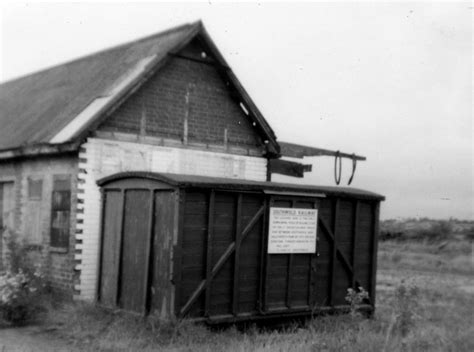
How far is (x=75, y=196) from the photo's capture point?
525 inches

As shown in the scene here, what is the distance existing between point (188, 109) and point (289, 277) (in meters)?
5.12

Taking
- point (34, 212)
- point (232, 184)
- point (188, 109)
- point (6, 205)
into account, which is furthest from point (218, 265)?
point (6, 205)

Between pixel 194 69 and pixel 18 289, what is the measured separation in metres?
6.33

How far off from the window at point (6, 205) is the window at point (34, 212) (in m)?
0.84

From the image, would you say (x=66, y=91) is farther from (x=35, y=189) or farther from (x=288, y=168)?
(x=288, y=168)

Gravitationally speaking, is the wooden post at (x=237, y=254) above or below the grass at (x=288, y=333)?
above

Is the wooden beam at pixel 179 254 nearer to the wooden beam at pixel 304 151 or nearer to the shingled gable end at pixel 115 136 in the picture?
the shingled gable end at pixel 115 136

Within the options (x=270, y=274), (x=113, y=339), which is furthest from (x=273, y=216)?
(x=113, y=339)

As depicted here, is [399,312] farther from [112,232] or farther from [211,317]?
[112,232]

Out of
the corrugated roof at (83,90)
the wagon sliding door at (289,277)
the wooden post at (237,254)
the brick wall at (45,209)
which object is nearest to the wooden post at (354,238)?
the wagon sliding door at (289,277)

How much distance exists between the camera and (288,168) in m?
17.9


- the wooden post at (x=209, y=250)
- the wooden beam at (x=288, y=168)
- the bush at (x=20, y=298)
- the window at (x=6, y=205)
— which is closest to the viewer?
the wooden post at (x=209, y=250)

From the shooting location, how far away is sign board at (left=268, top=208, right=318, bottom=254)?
38.2 feet

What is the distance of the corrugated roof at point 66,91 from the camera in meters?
14.7
